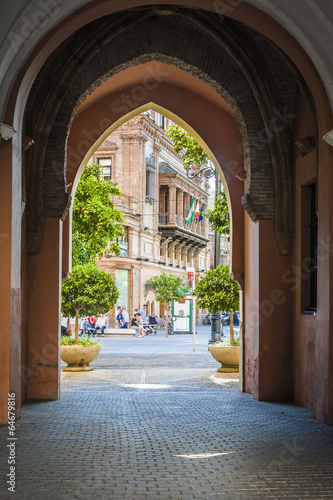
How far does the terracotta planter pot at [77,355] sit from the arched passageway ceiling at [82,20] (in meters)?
9.18

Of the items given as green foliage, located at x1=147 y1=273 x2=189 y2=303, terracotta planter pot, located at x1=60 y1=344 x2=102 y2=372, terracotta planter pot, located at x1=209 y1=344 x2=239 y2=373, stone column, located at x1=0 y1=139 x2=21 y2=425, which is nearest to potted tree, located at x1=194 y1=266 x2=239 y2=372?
terracotta planter pot, located at x1=209 y1=344 x2=239 y2=373

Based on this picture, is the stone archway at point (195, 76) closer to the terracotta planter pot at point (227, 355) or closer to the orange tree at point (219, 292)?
the terracotta planter pot at point (227, 355)

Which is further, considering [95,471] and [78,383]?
[78,383]

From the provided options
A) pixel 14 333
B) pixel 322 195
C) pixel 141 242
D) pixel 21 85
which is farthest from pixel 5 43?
pixel 141 242

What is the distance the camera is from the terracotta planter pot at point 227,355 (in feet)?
50.9

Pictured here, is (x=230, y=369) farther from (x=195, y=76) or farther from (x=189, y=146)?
(x=195, y=76)

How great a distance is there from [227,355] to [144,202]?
112 feet

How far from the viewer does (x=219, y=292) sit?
54.1 ft

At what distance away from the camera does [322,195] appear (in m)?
8.55

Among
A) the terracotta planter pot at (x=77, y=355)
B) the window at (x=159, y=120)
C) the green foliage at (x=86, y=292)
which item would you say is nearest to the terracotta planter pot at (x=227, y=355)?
the terracotta planter pot at (x=77, y=355)

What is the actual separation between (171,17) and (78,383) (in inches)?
285

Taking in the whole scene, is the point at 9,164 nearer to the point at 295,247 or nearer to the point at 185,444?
the point at 185,444

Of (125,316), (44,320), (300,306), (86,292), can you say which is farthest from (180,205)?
(300,306)

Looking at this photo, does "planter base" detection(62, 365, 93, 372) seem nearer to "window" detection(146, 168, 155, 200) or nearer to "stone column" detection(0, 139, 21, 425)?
"stone column" detection(0, 139, 21, 425)
